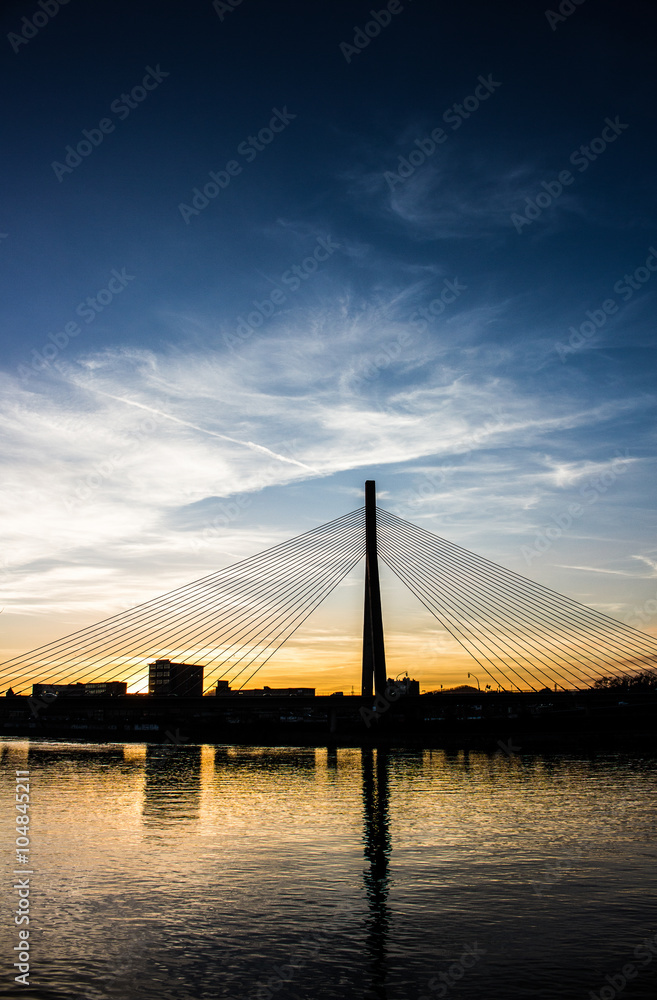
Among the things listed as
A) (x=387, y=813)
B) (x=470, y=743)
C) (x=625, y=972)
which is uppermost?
(x=625, y=972)

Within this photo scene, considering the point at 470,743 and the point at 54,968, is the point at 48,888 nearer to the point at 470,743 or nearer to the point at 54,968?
the point at 54,968

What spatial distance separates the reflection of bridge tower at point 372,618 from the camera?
56.7 metres

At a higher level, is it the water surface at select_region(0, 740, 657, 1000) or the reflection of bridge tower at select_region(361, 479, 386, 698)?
the reflection of bridge tower at select_region(361, 479, 386, 698)

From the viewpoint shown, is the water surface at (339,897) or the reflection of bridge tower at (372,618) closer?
the water surface at (339,897)

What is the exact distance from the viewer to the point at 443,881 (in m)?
18.7

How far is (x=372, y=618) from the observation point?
2242 inches

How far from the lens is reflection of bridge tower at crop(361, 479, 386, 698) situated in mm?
56656

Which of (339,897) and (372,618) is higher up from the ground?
(372,618)

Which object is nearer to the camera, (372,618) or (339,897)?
(339,897)

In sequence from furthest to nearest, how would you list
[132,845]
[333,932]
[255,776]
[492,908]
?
[255,776] → [132,845] → [492,908] → [333,932]

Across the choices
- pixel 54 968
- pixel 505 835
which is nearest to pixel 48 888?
pixel 54 968

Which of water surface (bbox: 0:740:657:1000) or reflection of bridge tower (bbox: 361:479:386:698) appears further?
reflection of bridge tower (bbox: 361:479:386:698)

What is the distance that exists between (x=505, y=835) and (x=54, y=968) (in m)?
18.0

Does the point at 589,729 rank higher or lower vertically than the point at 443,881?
lower
